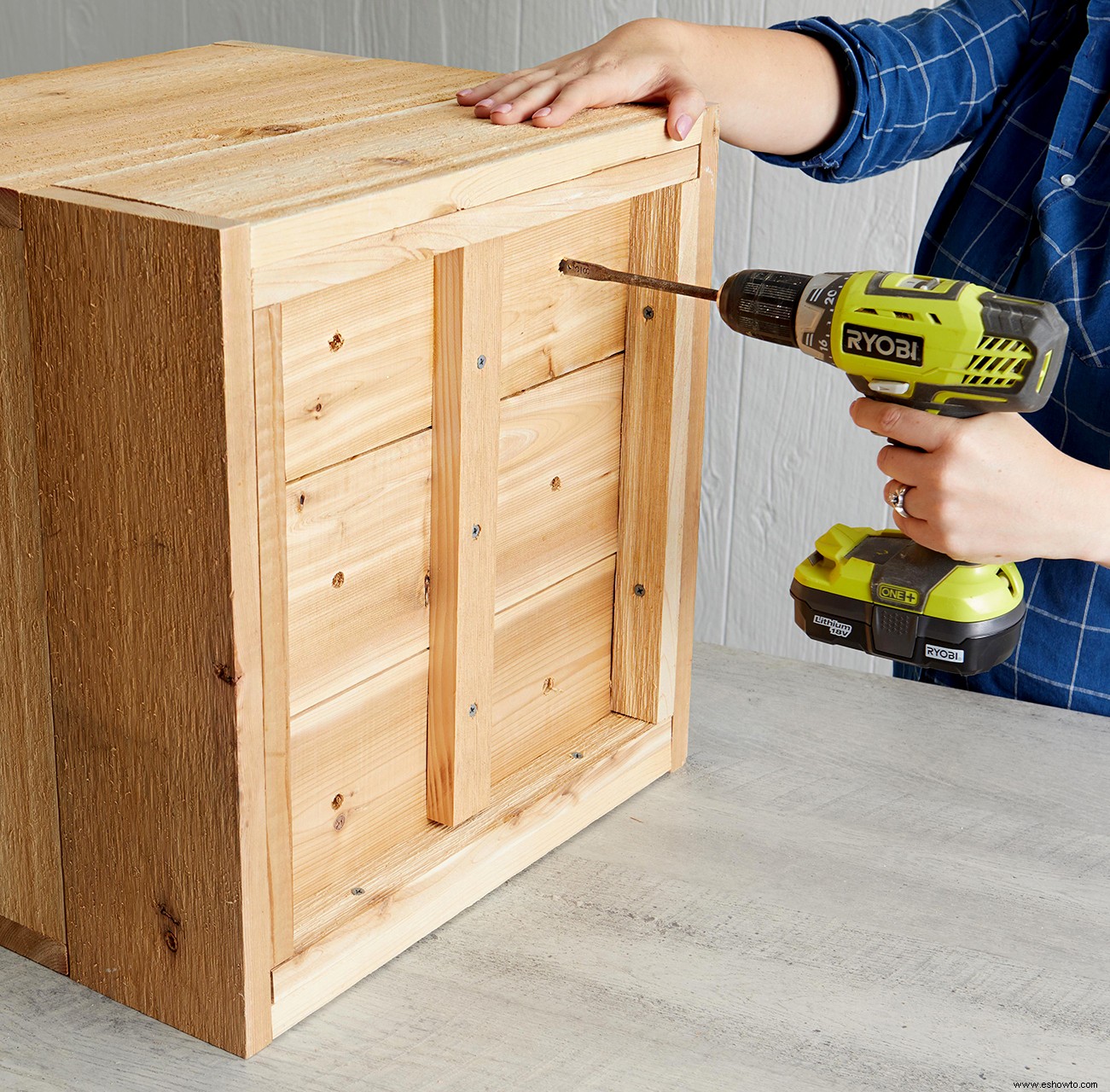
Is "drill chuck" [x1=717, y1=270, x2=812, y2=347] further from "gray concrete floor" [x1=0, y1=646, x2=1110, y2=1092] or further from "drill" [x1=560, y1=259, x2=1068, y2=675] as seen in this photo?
"gray concrete floor" [x1=0, y1=646, x2=1110, y2=1092]

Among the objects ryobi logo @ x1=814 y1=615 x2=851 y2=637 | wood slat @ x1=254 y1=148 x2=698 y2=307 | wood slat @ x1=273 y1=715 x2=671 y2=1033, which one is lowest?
wood slat @ x1=273 y1=715 x2=671 y2=1033

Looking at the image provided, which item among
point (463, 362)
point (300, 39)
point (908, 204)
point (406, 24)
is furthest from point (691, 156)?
point (300, 39)

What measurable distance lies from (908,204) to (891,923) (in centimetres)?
149

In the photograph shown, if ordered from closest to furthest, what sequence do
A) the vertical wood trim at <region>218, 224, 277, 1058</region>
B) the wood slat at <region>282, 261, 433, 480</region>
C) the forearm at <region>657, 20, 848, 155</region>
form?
1. the vertical wood trim at <region>218, 224, 277, 1058</region>
2. the wood slat at <region>282, 261, 433, 480</region>
3. the forearm at <region>657, 20, 848, 155</region>

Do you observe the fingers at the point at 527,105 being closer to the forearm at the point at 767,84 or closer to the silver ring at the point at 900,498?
the forearm at the point at 767,84

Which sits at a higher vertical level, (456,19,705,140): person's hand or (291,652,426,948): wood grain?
(456,19,705,140): person's hand

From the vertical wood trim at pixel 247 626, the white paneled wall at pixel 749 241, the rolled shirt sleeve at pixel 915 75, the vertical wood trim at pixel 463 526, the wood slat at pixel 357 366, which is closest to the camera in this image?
the vertical wood trim at pixel 247 626

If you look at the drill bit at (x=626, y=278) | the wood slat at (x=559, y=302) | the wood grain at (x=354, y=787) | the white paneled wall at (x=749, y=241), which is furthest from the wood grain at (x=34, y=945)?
the white paneled wall at (x=749, y=241)

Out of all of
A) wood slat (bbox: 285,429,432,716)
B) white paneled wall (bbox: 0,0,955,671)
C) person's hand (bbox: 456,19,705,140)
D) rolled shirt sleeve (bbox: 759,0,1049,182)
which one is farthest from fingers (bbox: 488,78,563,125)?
white paneled wall (bbox: 0,0,955,671)

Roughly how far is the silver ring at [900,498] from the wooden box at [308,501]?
0.18 m

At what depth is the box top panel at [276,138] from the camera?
794 millimetres

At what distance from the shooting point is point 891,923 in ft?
3.25

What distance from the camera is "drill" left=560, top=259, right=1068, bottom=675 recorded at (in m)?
0.91

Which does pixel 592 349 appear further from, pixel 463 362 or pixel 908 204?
pixel 908 204
